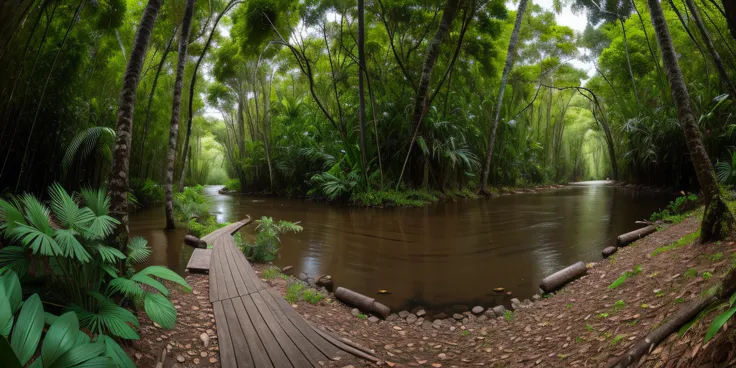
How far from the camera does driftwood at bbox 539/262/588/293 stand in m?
2.96

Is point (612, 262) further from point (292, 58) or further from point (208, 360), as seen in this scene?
point (292, 58)

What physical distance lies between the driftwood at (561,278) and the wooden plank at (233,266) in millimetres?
2441

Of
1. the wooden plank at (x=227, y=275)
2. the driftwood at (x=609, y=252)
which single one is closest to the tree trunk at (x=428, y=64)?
the driftwood at (x=609, y=252)

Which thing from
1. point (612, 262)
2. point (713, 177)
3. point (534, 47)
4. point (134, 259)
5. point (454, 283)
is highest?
point (534, 47)

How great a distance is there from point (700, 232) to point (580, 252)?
1.65 m

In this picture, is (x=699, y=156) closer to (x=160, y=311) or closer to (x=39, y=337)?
(x=160, y=311)

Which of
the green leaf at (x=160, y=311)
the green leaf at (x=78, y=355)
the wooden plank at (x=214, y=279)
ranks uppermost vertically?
the green leaf at (x=78, y=355)

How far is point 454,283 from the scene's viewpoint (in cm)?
329

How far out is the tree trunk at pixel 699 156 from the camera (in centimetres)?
240

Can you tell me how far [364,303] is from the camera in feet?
9.01

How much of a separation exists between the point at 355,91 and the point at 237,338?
27.2 feet

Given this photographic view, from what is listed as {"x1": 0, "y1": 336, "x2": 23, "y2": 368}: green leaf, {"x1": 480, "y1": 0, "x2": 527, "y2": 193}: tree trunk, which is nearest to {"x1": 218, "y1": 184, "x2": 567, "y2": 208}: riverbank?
{"x1": 480, "y1": 0, "x2": 527, "y2": 193}: tree trunk

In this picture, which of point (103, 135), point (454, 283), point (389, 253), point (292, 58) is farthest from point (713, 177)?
point (292, 58)

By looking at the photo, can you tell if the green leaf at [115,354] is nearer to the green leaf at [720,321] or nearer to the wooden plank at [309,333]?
the wooden plank at [309,333]
